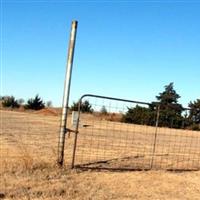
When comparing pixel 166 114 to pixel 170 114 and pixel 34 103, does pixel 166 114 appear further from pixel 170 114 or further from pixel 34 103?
pixel 34 103

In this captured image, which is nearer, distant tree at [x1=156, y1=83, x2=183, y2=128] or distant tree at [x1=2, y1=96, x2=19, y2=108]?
distant tree at [x1=156, y1=83, x2=183, y2=128]

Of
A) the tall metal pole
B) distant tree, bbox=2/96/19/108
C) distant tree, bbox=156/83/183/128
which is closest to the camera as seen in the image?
the tall metal pole

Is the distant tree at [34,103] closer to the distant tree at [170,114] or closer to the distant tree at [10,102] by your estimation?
the distant tree at [10,102]

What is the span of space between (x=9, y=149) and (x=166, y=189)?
6.47 metres

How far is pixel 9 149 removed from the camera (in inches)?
612

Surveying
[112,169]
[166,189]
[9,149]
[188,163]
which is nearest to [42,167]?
[112,169]

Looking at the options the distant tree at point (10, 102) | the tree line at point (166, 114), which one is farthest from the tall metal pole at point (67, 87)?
the distant tree at point (10, 102)

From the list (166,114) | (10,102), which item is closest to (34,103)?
(10,102)

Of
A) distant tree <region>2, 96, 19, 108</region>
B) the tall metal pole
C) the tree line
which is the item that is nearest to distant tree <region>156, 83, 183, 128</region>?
the tree line

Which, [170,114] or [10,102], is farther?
[10,102]

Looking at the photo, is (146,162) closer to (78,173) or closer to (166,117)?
(166,117)

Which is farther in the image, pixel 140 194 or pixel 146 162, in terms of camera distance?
pixel 146 162

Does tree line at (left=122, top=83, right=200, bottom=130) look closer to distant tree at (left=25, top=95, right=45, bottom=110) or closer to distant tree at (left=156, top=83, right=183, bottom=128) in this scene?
distant tree at (left=156, top=83, right=183, bottom=128)

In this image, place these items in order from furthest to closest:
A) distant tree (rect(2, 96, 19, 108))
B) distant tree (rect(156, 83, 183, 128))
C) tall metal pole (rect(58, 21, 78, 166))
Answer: distant tree (rect(2, 96, 19, 108)), distant tree (rect(156, 83, 183, 128)), tall metal pole (rect(58, 21, 78, 166))
